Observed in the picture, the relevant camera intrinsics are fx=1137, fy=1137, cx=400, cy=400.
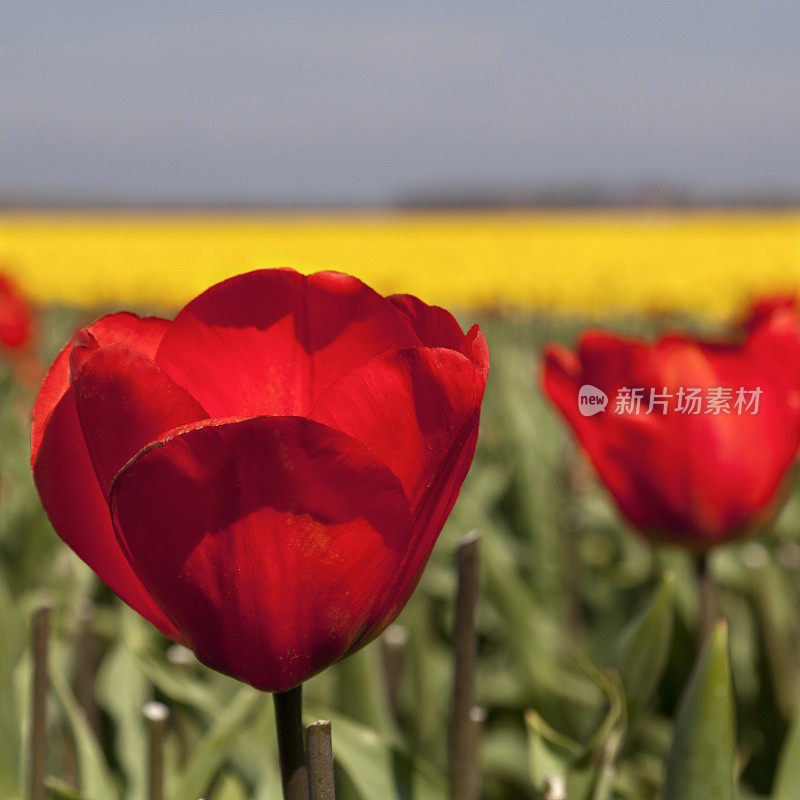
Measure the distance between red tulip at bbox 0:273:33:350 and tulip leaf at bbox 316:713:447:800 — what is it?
2078 mm

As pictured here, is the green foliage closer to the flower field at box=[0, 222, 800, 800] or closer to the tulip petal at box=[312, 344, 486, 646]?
the flower field at box=[0, 222, 800, 800]

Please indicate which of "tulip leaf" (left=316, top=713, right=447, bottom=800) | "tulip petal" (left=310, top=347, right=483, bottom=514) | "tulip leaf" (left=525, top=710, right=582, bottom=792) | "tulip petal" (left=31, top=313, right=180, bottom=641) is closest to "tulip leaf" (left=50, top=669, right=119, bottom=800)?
"tulip leaf" (left=316, top=713, right=447, bottom=800)

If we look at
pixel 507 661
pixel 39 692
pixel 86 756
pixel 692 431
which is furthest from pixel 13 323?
pixel 39 692

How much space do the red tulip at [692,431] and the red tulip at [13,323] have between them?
1982 millimetres

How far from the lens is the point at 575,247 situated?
1405 cm

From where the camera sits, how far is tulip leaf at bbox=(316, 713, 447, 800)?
2.53ft

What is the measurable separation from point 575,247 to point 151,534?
13.9 m

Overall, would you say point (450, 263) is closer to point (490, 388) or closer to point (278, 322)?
point (490, 388)

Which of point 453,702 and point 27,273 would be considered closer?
point 453,702

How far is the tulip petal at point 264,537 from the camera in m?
0.42

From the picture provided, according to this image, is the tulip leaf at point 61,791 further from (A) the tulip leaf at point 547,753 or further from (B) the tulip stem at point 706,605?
(B) the tulip stem at point 706,605

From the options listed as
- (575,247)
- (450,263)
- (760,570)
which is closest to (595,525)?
(760,570)

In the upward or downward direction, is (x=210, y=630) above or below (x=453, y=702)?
above

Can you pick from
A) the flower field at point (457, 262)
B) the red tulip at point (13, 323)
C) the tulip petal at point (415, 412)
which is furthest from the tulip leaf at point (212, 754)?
the flower field at point (457, 262)
